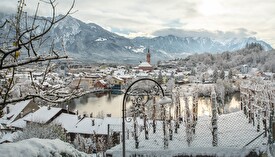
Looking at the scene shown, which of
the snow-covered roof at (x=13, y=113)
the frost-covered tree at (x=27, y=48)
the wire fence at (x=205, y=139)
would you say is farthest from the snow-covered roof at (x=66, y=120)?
the frost-covered tree at (x=27, y=48)

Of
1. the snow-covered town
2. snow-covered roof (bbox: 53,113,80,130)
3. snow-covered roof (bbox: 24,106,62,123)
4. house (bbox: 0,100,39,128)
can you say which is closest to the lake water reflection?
the snow-covered town

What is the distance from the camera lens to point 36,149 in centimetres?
433

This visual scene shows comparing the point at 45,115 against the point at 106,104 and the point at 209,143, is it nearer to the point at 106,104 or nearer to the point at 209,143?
the point at 106,104

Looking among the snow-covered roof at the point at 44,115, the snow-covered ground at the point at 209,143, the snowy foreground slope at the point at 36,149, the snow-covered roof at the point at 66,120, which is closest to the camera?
the snowy foreground slope at the point at 36,149

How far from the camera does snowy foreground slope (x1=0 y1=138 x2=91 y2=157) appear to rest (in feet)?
13.5

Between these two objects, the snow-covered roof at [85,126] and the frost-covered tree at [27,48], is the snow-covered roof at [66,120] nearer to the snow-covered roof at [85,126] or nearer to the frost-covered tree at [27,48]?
the snow-covered roof at [85,126]

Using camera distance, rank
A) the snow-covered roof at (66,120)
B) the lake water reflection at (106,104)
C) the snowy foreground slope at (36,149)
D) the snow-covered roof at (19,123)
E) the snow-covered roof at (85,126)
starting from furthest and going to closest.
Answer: the lake water reflection at (106,104) → the snow-covered roof at (19,123) → the snow-covered roof at (66,120) → the snow-covered roof at (85,126) → the snowy foreground slope at (36,149)

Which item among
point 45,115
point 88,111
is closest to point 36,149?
point 45,115

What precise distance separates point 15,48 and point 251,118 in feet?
47.7

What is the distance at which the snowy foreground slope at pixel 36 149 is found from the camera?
13.5ft

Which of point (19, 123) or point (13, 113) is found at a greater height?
point (13, 113)

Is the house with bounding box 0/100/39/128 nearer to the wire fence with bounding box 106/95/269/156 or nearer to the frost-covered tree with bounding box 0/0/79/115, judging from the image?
the wire fence with bounding box 106/95/269/156

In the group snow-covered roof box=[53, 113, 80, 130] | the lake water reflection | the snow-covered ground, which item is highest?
the snow-covered ground

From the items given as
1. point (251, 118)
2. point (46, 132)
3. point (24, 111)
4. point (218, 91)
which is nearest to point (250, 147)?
point (251, 118)
